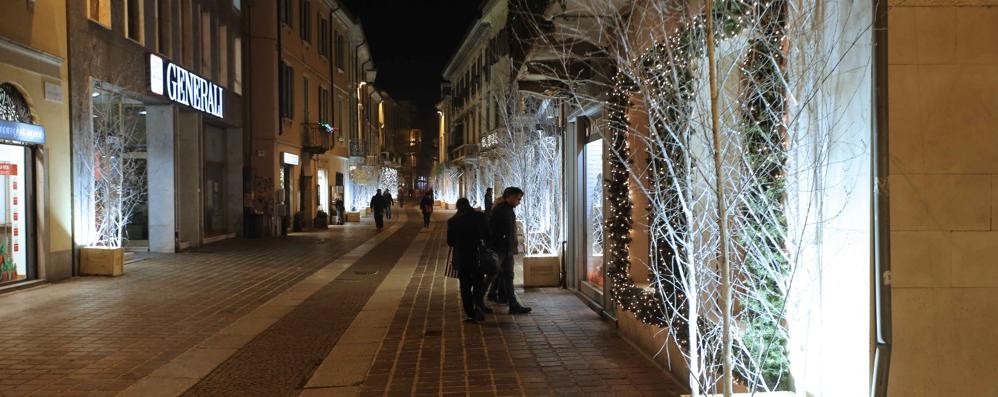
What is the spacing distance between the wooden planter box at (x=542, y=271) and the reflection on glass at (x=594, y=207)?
1357 millimetres

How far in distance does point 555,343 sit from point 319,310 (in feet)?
12.4

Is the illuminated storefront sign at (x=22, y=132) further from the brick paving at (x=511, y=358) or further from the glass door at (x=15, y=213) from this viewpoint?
the brick paving at (x=511, y=358)

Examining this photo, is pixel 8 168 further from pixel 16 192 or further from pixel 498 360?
pixel 498 360

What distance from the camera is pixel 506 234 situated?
9008 millimetres

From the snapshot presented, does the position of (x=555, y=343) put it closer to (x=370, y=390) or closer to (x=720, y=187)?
(x=370, y=390)

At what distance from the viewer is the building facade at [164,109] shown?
13.1m

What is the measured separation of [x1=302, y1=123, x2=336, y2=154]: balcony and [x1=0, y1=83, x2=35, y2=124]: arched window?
15.9m

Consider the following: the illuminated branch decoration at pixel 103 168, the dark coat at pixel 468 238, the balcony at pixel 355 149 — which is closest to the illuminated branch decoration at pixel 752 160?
the dark coat at pixel 468 238

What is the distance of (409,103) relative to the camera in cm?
9844

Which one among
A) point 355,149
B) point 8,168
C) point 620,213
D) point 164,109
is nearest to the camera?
point 620,213

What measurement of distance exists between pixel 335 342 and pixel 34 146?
7.90 m

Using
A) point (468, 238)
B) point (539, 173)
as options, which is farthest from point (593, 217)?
point (539, 173)

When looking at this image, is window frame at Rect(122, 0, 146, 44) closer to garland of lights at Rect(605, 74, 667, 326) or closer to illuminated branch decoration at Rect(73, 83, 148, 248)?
illuminated branch decoration at Rect(73, 83, 148, 248)

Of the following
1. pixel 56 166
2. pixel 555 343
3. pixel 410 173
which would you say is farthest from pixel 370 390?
pixel 410 173
